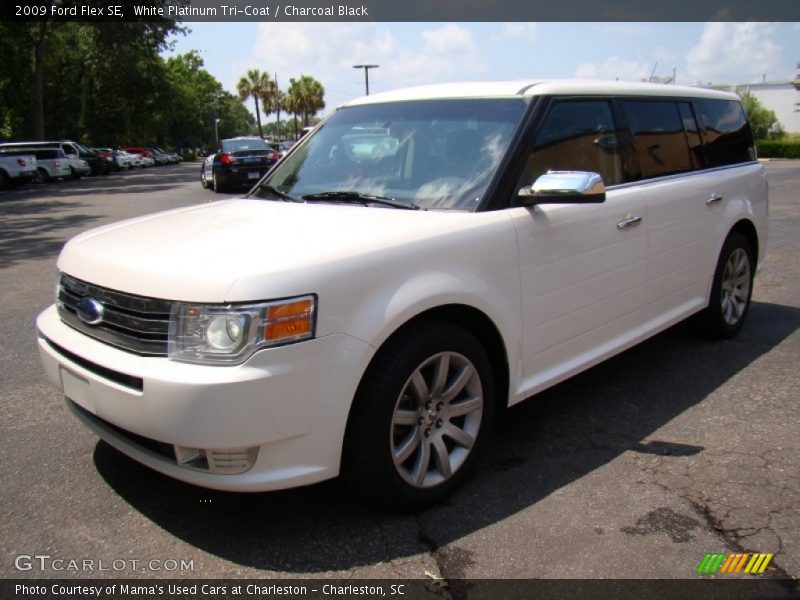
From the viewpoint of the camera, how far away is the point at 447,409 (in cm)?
310

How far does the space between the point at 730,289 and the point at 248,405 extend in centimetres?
413

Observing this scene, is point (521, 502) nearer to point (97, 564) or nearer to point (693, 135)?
point (97, 564)

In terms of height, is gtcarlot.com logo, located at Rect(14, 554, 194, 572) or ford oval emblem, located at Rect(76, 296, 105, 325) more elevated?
ford oval emblem, located at Rect(76, 296, 105, 325)

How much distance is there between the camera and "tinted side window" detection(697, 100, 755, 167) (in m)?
4.99

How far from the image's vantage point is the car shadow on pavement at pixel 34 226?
10305 mm

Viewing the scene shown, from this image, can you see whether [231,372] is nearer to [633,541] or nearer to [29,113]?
[633,541]

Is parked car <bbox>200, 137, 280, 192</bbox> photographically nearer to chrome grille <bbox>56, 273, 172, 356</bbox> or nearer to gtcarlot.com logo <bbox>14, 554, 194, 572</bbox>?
chrome grille <bbox>56, 273, 172, 356</bbox>

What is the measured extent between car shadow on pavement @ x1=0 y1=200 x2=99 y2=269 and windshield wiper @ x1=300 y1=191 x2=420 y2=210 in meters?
7.04

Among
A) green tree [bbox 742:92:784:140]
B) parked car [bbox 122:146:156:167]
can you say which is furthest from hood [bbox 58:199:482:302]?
parked car [bbox 122:146:156:167]

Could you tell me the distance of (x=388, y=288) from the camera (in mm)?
2781

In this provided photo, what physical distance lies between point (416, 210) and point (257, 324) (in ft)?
3.58

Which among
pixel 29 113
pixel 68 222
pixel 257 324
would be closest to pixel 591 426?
pixel 257 324

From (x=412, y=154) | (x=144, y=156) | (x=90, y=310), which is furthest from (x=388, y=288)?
(x=144, y=156)

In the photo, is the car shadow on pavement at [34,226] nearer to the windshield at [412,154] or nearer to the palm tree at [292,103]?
the windshield at [412,154]
